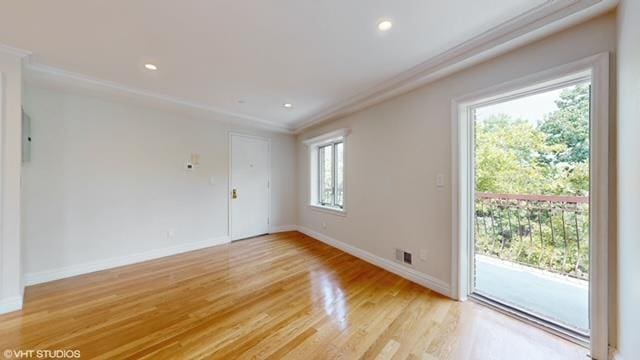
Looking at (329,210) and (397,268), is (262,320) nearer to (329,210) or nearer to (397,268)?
(397,268)

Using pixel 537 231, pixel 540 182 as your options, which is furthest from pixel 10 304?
pixel 537 231

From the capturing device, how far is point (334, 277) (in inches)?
114

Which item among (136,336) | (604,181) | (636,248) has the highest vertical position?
(604,181)

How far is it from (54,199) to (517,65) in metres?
4.98

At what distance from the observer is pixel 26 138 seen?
8.40 ft

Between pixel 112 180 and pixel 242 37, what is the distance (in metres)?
2.80

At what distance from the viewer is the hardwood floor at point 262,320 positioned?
66.1 inches

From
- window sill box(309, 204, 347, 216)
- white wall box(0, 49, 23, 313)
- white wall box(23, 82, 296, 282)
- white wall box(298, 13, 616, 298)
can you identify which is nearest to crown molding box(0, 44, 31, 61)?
white wall box(0, 49, 23, 313)

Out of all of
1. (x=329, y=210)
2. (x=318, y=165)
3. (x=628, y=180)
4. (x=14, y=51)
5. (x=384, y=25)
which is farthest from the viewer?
(x=318, y=165)

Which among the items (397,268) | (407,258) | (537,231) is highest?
(537,231)

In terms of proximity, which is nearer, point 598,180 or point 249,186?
point 598,180

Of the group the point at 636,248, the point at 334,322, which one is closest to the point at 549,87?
the point at 636,248

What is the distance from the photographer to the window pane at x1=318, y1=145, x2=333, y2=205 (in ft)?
15.3

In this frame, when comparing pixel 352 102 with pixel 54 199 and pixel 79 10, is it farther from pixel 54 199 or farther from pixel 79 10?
pixel 54 199
